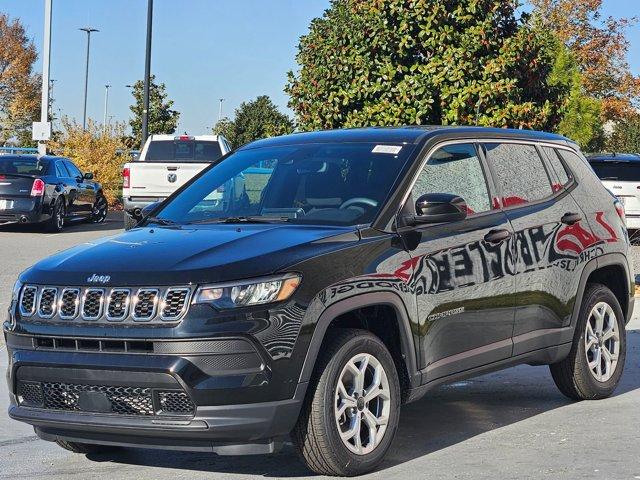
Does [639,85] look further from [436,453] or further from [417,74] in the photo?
[436,453]

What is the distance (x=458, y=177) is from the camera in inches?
282

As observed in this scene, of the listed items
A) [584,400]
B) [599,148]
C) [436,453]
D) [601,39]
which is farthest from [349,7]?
[599,148]

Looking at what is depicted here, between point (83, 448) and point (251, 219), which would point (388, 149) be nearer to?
point (251, 219)

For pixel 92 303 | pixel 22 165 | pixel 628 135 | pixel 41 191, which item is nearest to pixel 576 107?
pixel 628 135

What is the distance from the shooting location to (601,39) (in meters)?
57.8

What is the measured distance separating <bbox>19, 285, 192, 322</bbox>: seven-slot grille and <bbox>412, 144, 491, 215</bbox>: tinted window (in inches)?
68.4

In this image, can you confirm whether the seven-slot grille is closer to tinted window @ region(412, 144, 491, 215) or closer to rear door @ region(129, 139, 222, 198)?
tinted window @ region(412, 144, 491, 215)

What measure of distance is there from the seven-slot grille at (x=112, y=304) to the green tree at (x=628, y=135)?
60.4m

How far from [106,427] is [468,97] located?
12085 mm

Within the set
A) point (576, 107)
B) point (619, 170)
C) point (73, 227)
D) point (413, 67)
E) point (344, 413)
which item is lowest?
point (73, 227)

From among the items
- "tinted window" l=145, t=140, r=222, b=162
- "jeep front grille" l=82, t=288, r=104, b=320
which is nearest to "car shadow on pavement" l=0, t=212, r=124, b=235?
"tinted window" l=145, t=140, r=222, b=162

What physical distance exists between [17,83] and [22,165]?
1624 inches

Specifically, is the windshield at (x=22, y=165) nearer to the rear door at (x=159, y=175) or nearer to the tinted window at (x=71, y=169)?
the tinted window at (x=71, y=169)

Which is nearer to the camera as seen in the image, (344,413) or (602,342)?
(344,413)
